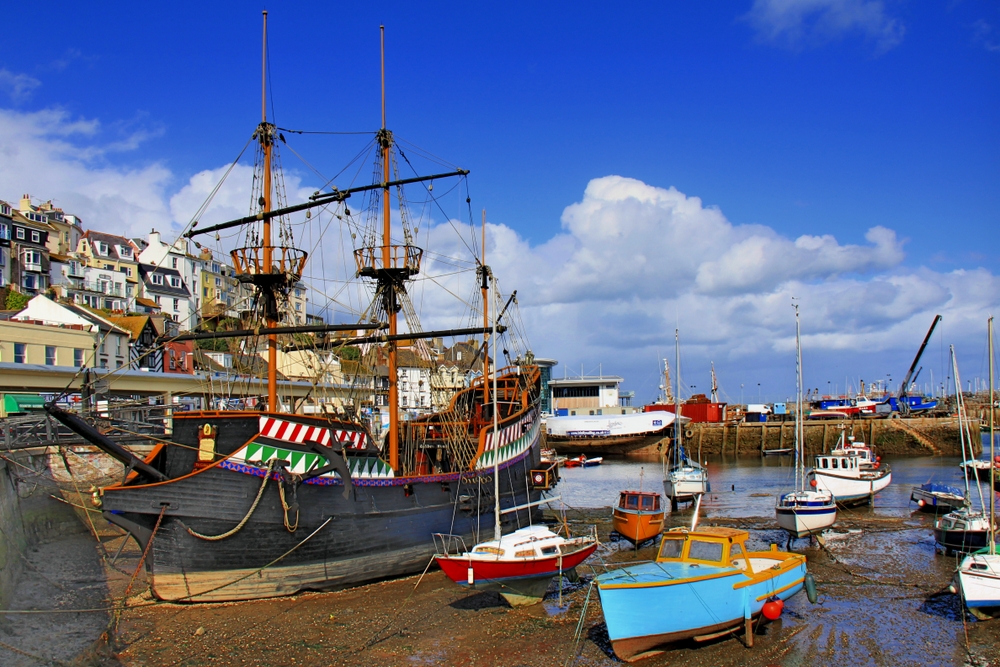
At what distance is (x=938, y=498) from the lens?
3484 centimetres

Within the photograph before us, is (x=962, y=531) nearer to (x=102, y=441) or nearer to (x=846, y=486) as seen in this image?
(x=846, y=486)

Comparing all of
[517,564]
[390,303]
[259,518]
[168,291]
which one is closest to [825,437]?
[390,303]

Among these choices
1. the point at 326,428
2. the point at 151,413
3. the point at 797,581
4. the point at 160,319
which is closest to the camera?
the point at 797,581

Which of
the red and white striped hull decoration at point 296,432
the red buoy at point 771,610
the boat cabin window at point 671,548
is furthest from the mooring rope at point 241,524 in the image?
the red buoy at point 771,610

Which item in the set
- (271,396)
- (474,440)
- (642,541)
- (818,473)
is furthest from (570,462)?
(271,396)

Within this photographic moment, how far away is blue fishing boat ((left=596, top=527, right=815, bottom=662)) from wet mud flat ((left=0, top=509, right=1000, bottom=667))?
636 mm

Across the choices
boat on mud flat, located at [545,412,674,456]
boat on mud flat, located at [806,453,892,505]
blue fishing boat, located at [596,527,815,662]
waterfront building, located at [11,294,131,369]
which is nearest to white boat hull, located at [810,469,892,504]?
boat on mud flat, located at [806,453,892,505]

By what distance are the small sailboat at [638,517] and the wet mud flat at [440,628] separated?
3827 mm

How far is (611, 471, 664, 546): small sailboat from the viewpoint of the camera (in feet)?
91.2

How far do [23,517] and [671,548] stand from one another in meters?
25.2

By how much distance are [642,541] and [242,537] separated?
1481 cm

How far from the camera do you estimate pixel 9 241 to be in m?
74.6

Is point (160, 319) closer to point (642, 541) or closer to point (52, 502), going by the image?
point (52, 502)

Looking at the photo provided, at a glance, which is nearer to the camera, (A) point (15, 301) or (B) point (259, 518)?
(B) point (259, 518)
